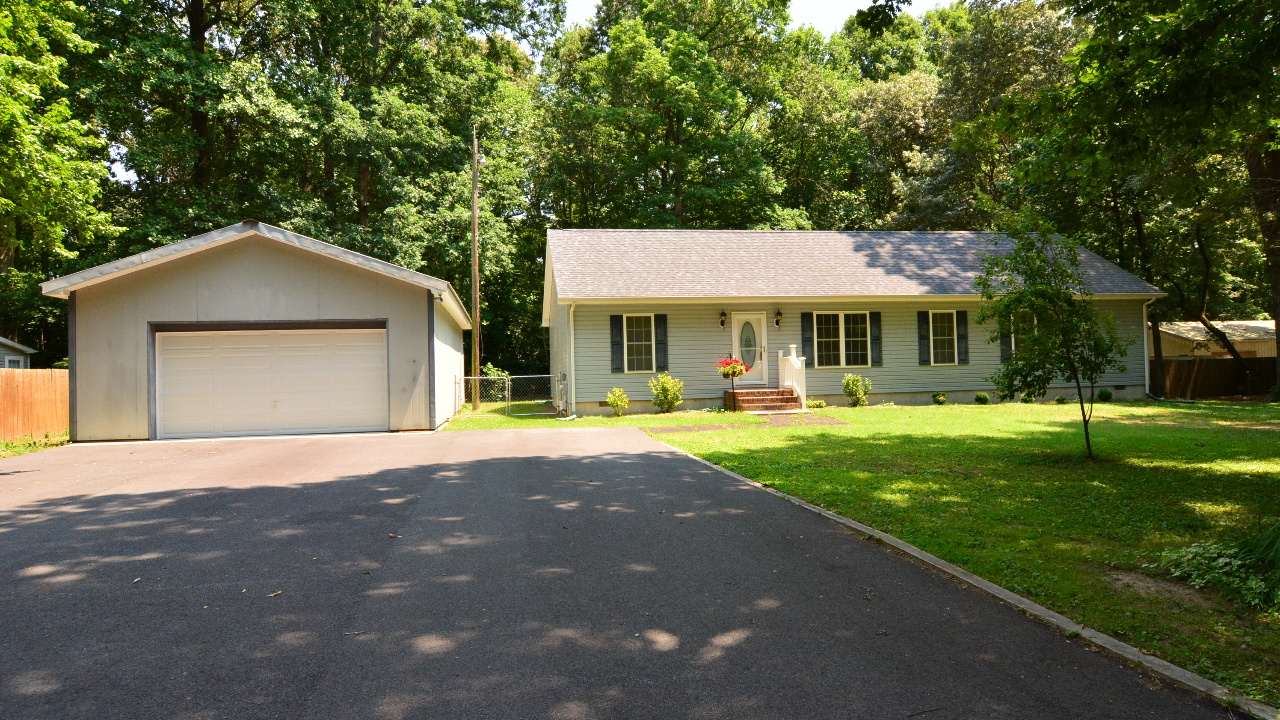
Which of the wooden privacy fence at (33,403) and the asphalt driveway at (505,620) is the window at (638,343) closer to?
the asphalt driveway at (505,620)

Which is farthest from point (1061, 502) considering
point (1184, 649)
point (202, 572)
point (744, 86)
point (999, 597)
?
point (744, 86)

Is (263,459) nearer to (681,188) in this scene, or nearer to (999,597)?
(999,597)

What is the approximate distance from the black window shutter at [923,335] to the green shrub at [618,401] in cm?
854

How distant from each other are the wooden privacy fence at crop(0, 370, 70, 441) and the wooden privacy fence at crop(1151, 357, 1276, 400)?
29414mm

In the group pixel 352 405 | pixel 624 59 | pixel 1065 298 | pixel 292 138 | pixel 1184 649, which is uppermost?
pixel 624 59

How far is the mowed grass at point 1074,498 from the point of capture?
3.74 metres

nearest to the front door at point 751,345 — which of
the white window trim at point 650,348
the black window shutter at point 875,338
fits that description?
the white window trim at point 650,348

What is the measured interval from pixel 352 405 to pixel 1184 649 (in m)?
14.0

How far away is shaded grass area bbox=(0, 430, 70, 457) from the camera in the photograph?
1185 cm

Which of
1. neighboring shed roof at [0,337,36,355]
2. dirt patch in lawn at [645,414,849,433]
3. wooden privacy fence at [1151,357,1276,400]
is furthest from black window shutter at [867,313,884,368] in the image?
neighboring shed roof at [0,337,36,355]

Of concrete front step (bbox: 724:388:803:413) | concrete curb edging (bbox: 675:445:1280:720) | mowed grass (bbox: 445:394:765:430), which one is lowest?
concrete curb edging (bbox: 675:445:1280:720)

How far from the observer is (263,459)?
10.5 meters

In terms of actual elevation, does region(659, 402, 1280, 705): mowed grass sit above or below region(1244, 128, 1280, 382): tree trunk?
below

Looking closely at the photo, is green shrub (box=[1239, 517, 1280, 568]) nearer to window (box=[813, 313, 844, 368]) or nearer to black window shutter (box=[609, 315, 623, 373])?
black window shutter (box=[609, 315, 623, 373])
